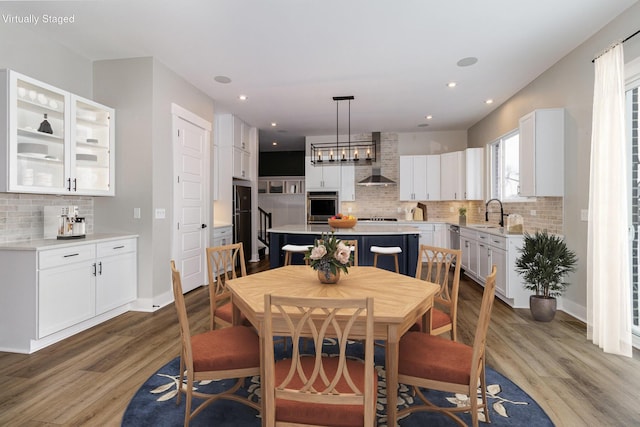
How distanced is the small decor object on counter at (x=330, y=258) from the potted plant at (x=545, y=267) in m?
2.60

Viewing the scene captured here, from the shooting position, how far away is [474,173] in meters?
6.66

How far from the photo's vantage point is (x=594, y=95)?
328 centimetres

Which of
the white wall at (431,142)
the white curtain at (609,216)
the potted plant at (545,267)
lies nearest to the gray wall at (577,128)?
the potted plant at (545,267)

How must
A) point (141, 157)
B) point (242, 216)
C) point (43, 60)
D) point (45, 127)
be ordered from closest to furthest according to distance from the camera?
point (45, 127), point (43, 60), point (141, 157), point (242, 216)

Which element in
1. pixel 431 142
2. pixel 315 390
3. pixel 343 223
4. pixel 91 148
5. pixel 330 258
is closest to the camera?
pixel 315 390

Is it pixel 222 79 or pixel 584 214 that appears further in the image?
pixel 222 79

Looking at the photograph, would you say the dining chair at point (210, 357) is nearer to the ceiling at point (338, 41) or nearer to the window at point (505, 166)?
the ceiling at point (338, 41)

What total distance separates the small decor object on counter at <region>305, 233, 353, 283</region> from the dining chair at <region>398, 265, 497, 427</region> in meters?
0.60

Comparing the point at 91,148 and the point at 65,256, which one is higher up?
the point at 91,148

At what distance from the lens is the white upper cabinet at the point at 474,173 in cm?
662

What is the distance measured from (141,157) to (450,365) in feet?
12.7

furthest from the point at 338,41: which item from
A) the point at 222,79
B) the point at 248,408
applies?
the point at 248,408

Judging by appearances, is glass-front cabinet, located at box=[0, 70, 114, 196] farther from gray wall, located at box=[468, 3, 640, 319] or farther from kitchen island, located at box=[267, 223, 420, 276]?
gray wall, located at box=[468, 3, 640, 319]

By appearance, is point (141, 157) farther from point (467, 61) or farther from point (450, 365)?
point (467, 61)
